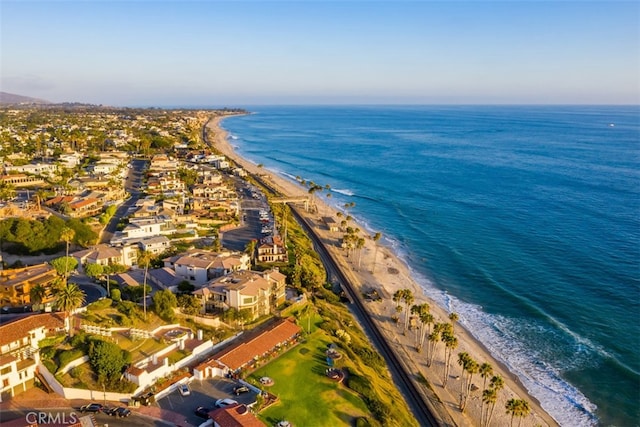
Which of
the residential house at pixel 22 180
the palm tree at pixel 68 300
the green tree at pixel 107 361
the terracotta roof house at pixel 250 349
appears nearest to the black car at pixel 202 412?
the terracotta roof house at pixel 250 349

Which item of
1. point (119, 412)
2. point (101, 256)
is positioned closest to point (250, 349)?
point (119, 412)

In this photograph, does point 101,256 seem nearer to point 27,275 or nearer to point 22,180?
point 27,275

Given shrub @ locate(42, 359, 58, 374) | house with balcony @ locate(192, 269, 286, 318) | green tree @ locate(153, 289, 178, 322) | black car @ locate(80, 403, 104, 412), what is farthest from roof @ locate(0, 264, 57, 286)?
black car @ locate(80, 403, 104, 412)

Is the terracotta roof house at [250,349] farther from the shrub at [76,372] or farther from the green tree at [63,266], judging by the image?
the green tree at [63,266]

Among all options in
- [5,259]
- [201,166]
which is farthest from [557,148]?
[5,259]


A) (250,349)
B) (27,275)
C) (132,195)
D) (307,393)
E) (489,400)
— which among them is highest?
(132,195)

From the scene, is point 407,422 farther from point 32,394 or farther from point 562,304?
point 562,304
